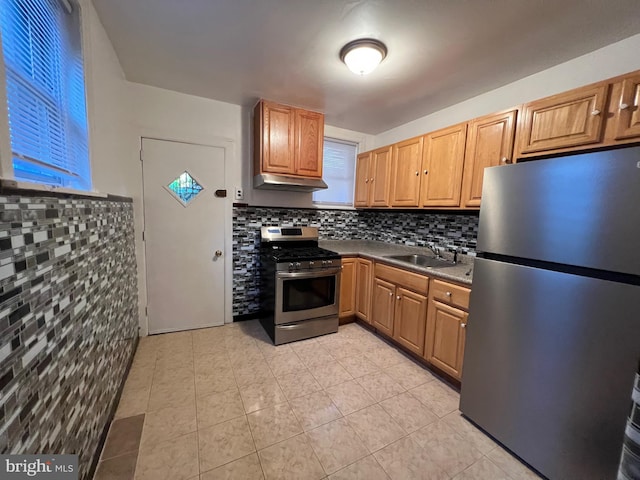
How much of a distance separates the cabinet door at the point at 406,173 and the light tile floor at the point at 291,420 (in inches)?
62.3

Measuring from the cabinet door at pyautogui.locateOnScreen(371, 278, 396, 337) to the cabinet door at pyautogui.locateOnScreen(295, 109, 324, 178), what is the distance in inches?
55.7

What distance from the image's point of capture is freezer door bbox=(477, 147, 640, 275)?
1.06 metres

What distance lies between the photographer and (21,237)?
28.2 inches

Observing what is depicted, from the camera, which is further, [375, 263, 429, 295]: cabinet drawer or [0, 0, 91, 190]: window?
[375, 263, 429, 295]: cabinet drawer

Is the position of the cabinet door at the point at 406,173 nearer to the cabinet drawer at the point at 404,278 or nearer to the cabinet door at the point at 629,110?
the cabinet drawer at the point at 404,278

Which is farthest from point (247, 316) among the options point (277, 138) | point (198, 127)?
point (198, 127)

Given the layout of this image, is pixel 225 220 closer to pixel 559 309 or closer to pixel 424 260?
pixel 424 260

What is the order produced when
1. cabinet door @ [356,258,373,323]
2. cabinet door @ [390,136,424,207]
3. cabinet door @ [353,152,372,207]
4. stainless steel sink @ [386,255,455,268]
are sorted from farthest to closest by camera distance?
cabinet door @ [353,152,372,207], cabinet door @ [356,258,373,323], stainless steel sink @ [386,255,455,268], cabinet door @ [390,136,424,207]

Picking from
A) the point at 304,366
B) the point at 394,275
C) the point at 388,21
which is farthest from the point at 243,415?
the point at 388,21

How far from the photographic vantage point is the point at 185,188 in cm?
264

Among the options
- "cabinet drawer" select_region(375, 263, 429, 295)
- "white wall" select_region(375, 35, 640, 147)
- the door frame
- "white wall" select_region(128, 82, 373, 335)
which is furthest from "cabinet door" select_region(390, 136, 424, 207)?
the door frame

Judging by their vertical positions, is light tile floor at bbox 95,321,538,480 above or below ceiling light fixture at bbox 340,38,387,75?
below

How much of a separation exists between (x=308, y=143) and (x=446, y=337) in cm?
230

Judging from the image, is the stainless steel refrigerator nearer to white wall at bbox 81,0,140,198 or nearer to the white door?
white wall at bbox 81,0,140,198
